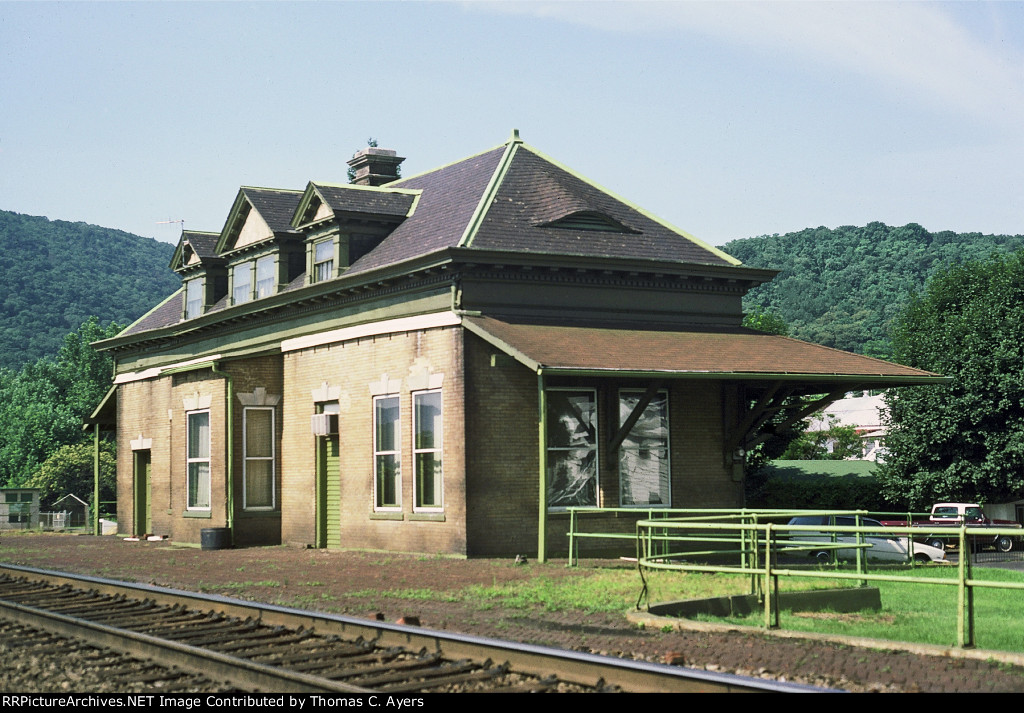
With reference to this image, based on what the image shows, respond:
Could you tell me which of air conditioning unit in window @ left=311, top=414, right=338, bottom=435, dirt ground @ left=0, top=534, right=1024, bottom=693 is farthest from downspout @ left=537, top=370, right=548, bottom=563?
air conditioning unit in window @ left=311, top=414, right=338, bottom=435

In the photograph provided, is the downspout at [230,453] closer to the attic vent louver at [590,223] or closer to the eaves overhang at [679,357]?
the eaves overhang at [679,357]

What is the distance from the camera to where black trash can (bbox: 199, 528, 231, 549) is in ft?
91.6

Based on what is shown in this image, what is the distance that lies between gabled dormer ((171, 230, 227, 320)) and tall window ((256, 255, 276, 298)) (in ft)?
10.2

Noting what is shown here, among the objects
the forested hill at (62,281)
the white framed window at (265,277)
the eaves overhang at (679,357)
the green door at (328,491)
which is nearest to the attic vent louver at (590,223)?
the eaves overhang at (679,357)

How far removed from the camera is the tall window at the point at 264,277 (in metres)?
30.8

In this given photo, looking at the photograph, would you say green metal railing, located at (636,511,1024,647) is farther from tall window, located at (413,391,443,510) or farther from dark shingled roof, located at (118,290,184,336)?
dark shingled roof, located at (118,290,184,336)

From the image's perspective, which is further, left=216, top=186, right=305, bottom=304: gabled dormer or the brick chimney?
the brick chimney

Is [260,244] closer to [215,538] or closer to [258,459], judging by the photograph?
[258,459]

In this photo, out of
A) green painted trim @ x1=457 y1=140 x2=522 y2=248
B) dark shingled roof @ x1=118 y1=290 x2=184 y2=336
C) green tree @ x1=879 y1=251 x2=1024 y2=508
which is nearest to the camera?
green painted trim @ x1=457 y1=140 x2=522 y2=248

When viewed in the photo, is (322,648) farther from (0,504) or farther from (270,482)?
(0,504)

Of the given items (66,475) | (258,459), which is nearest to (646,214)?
(258,459)

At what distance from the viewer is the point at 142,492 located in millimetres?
37469

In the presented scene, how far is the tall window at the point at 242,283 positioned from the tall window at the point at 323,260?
349 centimetres

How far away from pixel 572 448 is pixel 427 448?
9.27ft
